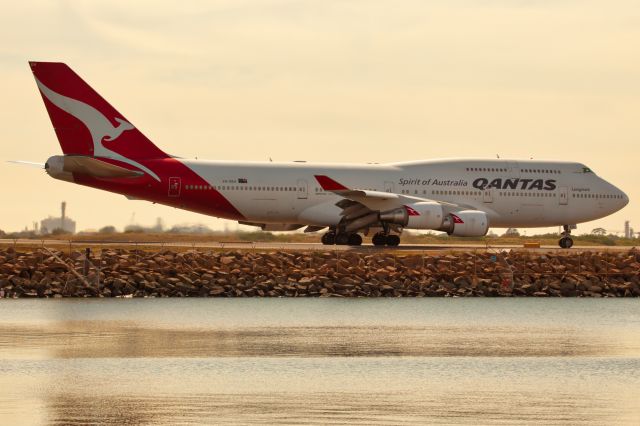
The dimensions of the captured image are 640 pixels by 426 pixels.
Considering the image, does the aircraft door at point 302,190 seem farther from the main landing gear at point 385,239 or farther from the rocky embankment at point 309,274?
the rocky embankment at point 309,274

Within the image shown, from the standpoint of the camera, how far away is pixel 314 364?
2559 centimetres

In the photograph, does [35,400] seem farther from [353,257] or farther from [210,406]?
Answer: [353,257]

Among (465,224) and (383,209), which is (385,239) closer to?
(383,209)

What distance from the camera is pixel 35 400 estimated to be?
67.7ft

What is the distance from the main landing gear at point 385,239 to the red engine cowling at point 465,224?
88.4 inches

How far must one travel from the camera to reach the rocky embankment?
43.8 metres

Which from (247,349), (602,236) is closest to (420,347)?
(247,349)

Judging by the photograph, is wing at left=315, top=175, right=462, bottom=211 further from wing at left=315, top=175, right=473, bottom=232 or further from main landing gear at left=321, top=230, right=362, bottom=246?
main landing gear at left=321, top=230, right=362, bottom=246

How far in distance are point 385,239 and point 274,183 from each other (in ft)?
17.4

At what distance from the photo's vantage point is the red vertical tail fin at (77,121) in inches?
2215

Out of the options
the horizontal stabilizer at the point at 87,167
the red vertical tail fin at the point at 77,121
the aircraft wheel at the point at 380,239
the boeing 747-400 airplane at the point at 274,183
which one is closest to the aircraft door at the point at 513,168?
the boeing 747-400 airplane at the point at 274,183

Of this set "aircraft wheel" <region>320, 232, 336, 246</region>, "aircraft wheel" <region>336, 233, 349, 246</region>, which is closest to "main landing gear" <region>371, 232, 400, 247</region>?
"aircraft wheel" <region>336, 233, 349, 246</region>

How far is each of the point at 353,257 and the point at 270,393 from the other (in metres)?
25.8

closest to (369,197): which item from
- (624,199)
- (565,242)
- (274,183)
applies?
(274,183)
